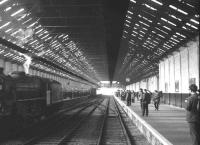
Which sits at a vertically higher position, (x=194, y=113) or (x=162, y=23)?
(x=162, y=23)

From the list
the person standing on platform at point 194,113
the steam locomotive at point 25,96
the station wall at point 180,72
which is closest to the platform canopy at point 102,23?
the station wall at point 180,72

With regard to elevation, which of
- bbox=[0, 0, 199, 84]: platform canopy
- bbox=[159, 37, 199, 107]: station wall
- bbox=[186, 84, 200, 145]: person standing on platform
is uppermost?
bbox=[0, 0, 199, 84]: platform canopy

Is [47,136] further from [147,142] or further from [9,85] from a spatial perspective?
[147,142]

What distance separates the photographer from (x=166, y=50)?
1324 inches

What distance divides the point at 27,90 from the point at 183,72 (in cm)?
1669

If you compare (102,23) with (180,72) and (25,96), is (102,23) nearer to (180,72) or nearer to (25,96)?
(25,96)

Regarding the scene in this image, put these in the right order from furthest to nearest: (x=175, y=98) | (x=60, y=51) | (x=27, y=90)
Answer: (x=60, y=51) < (x=175, y=98) < (x=27, y=90)

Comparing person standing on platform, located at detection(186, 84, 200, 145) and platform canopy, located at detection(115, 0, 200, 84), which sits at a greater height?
platform canopy, located at detection(115, 0, 200, 84)

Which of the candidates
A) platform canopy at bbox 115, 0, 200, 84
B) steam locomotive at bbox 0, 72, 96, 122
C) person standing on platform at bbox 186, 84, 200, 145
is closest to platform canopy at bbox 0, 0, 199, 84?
platform canopy at bbox 115, 0, 200, 84

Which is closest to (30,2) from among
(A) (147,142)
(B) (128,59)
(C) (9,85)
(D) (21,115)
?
(C) (9,85)

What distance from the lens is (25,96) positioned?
17453 millimetres

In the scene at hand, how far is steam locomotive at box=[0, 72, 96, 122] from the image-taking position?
14.5 meters

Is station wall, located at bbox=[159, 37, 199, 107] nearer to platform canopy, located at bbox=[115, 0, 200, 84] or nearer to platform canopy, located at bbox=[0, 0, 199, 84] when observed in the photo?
platform canopy, located at bbox=[115, 0, 200, 84]

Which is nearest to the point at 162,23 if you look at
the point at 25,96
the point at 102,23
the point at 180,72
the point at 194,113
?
the point at 102,23
